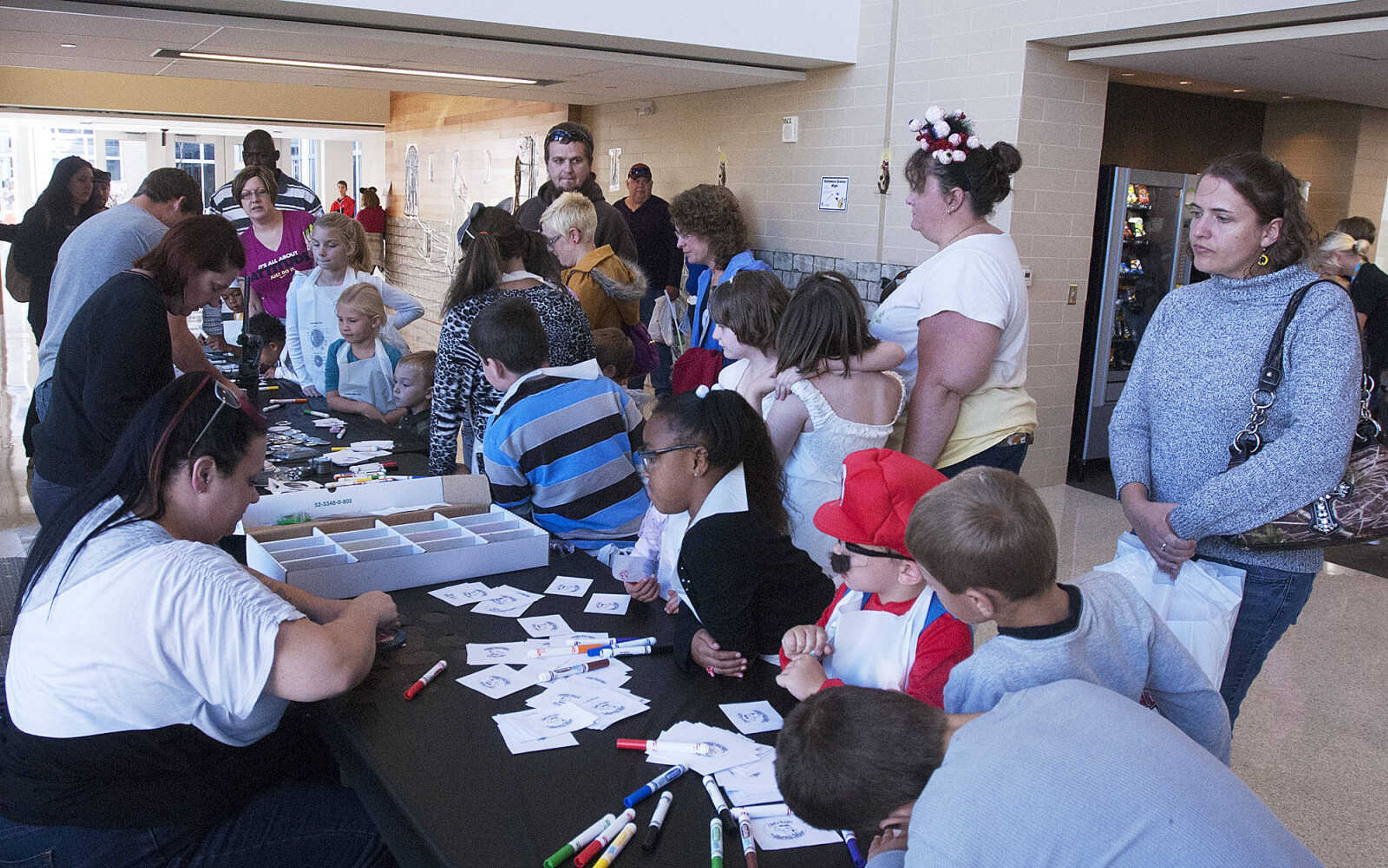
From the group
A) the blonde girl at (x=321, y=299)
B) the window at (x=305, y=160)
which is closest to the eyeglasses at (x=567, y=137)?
the blonde girl at (x=321, y=299)

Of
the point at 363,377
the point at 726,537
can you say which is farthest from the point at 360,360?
the point at 726,537

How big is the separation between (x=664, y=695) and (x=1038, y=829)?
3.27 ft

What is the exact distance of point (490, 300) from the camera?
3633mm

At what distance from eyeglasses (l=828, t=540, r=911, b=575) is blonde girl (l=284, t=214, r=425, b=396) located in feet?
11.1

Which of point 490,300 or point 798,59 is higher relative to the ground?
point 798,59

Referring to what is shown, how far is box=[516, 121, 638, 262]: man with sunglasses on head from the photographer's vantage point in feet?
17.4

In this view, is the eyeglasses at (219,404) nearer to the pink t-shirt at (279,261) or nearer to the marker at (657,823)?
the marker at (657,823)

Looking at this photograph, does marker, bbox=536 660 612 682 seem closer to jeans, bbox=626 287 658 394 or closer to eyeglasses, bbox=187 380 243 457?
eyeglasses, bbox=187 380 243 457

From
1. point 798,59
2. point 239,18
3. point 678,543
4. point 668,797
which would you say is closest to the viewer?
point 668,797

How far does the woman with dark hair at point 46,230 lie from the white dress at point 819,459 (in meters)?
5.46

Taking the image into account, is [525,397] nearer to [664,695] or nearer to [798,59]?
[664,695]

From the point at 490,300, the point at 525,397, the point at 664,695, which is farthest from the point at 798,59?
the point at 664,695

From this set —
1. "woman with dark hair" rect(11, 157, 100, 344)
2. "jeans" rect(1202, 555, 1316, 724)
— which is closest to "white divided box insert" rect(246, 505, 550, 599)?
"jeans" rect(1202, 555, 1316, 724)

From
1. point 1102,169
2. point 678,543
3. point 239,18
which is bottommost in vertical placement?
point 678,543
